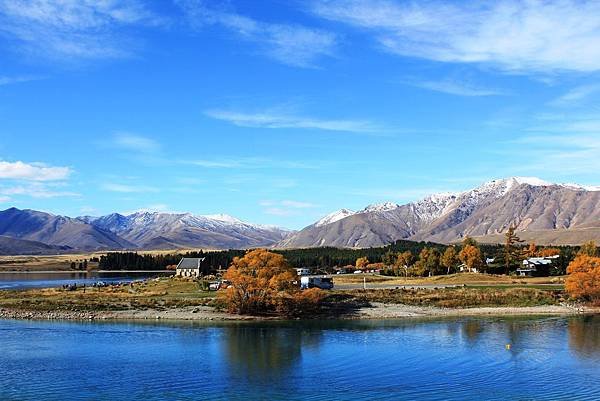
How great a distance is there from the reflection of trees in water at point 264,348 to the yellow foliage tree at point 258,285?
8202 mm

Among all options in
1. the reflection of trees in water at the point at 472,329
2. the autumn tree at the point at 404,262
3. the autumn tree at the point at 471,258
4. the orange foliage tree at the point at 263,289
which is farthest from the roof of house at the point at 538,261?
the orange foliage tree at the point at 263,289

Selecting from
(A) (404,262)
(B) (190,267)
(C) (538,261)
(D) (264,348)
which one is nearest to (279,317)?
(D) (264,348)

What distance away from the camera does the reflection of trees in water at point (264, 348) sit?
54297 mm

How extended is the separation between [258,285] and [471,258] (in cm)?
7787

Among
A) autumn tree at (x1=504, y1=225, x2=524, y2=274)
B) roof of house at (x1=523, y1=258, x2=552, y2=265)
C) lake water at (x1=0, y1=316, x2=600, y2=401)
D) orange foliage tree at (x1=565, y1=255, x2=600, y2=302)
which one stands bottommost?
lake water at (x1=0, y1=316, x2=600, y2=401)

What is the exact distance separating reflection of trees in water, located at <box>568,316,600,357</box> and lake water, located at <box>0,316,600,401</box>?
113mm

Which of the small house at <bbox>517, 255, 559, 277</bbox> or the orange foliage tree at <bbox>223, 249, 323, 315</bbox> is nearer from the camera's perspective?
the orange foliage tree at <bbox>223, 249, 323, 315</bbox>

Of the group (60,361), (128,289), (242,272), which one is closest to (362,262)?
(128,289)

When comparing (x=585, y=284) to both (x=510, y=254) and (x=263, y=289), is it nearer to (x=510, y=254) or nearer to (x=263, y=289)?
(x=263, y=289)

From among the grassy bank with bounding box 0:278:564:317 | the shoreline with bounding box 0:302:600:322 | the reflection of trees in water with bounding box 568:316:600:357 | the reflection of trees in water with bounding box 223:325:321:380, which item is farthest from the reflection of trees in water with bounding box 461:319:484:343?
the reflection of trees in water with bounding box 223:325:321:380

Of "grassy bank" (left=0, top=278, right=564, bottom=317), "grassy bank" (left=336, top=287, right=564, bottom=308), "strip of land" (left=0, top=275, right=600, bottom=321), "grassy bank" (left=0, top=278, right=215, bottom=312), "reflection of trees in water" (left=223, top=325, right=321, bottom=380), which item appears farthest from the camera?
"grassy bank" (left=336, top=287, right=564, bottom=308)

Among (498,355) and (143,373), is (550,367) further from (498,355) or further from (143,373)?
(143,373)

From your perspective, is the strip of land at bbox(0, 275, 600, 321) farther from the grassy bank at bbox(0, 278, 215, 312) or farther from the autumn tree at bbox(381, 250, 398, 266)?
the autumn tree at bbox(381, 250, 398, 266)

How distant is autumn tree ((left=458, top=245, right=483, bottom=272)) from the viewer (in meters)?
149
